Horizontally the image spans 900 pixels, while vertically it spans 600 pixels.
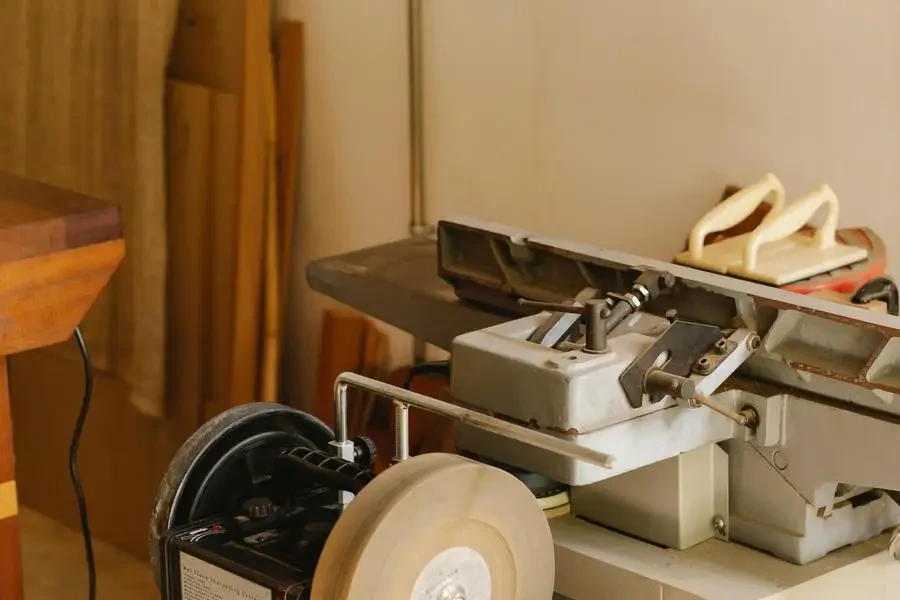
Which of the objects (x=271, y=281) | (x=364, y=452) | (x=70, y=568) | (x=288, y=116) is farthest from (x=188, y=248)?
(x=364, y=452)

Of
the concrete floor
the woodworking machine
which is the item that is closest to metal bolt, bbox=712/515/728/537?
the woodworking machine

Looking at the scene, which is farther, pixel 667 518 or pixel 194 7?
pixel 194 7

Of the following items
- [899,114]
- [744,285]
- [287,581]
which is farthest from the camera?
[899,114]

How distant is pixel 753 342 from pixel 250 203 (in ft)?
4.47

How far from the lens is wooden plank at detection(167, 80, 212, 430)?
95.1 inches

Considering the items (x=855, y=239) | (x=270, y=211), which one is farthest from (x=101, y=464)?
(x=855, y=239)

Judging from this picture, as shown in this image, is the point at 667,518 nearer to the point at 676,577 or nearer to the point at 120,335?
the point at 676,577

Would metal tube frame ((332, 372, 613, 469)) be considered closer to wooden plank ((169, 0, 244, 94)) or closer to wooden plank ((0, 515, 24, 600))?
wooden plank ((0, 515, 24, 600))

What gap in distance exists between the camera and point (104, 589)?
263cm

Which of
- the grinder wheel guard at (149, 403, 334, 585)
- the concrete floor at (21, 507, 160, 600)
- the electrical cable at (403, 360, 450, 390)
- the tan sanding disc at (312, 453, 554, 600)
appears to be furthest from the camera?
the concrete floor at (21, 507, 160, 600)

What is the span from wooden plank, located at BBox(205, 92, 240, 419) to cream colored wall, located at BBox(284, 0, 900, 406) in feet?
0.49

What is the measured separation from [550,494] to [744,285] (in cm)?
28

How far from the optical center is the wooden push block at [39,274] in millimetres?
1429

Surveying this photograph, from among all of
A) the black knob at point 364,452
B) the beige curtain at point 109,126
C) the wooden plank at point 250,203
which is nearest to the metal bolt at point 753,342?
the black knob at point 364,452
